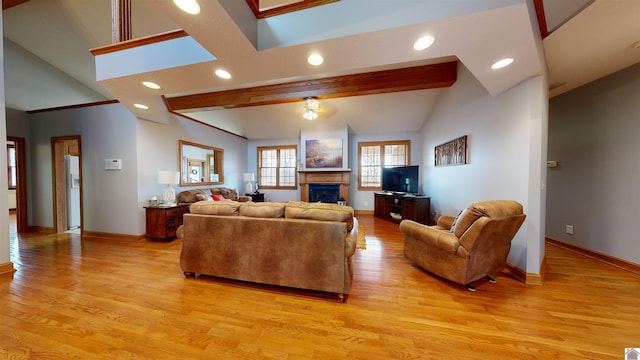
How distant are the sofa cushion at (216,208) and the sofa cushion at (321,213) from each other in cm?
61

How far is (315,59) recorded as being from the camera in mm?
2105

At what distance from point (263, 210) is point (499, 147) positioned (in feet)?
9.89

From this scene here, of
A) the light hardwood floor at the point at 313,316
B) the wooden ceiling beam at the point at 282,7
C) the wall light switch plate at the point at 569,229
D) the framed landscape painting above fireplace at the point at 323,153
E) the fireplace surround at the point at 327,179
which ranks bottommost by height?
the light hardwood floor at the point at 313,316

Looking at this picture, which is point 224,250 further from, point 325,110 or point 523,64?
point 325,110

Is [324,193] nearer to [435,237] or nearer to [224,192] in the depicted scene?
[224,192]

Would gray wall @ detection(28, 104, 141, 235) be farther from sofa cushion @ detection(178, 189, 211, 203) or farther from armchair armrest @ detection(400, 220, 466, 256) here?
armchair armrest @ detection(400, 220, 466, 256)

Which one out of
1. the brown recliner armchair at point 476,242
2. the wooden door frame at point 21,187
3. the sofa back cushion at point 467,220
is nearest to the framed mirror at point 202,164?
the wooden door frame at point 21,187

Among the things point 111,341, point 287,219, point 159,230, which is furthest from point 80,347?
point 159,230

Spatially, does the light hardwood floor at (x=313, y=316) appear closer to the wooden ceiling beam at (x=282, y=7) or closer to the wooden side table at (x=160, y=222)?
the wooden side table at (x=160, y=222)

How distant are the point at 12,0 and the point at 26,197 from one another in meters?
3.66

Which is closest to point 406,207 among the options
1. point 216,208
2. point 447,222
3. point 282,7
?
point 447,222

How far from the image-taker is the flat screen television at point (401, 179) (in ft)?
16.3

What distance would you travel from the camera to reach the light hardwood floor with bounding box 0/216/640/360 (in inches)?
55.2

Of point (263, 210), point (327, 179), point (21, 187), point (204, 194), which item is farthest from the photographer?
point (327, 179)
